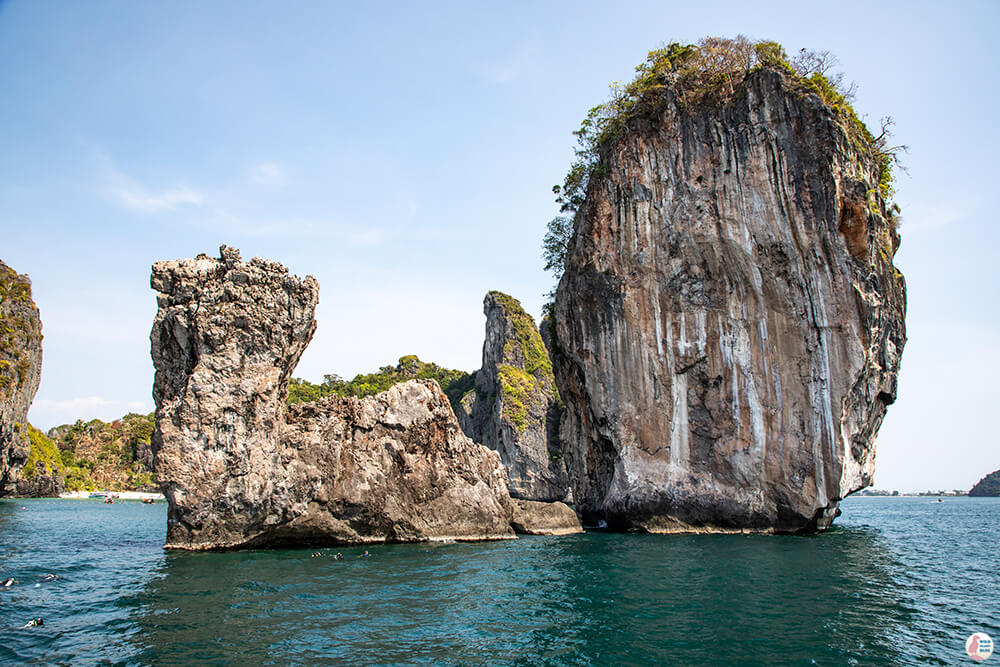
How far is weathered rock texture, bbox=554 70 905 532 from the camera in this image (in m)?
26.8

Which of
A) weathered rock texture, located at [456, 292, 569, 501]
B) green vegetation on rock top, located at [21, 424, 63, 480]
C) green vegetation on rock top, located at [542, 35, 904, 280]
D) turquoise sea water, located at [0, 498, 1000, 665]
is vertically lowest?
turquoise sea water, located at [0, 498, 1000, 665]

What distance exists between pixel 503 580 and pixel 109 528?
27271mm

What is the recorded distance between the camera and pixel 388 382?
82.2m

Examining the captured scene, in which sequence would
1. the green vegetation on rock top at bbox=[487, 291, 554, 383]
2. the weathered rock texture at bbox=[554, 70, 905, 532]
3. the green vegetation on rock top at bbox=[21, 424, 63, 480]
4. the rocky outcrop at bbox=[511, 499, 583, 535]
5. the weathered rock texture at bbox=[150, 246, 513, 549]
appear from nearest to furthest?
the weathered rock texture at bbox=[150, 246, 513, 549]
the weathered rock texture at bbox=[554, 70, 905, 532]
the rocky outcrop at bbox=[511, 499, 583, 535]
the green vegetation on rock top at bbox=[21, 424, 63, 480]
the green vegetation on rock top at bbox=[487, 291, 554, 383]

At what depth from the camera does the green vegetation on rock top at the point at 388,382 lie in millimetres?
77438

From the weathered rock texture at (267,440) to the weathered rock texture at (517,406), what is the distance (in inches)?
1311

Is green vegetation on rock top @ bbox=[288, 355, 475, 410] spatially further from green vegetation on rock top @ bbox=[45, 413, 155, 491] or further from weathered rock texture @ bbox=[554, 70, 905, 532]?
weathered rock texture @ bbox=[554, 70, 905, 532]

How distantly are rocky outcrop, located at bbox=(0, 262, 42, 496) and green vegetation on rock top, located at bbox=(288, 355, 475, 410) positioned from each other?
1354 inches

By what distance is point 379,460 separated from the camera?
2459cm

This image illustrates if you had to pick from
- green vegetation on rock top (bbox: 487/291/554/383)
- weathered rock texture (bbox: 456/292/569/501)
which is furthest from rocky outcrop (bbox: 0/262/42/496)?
green vegetation on rock top (bbox: 487/291/554/383)

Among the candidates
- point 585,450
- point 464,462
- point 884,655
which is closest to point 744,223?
point 585,450

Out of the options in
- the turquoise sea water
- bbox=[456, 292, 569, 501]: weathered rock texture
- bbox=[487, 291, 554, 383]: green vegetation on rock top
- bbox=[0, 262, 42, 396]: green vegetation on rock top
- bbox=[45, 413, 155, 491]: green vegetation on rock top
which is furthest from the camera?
bbox=[45, 413, 155, 491]: green vegetation on rock top

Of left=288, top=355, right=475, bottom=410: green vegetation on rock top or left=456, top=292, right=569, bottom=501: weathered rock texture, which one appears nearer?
left=456, top=292, right=569, bottom=501: weathered rock texture

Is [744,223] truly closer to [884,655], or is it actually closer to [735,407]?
[735,407]
